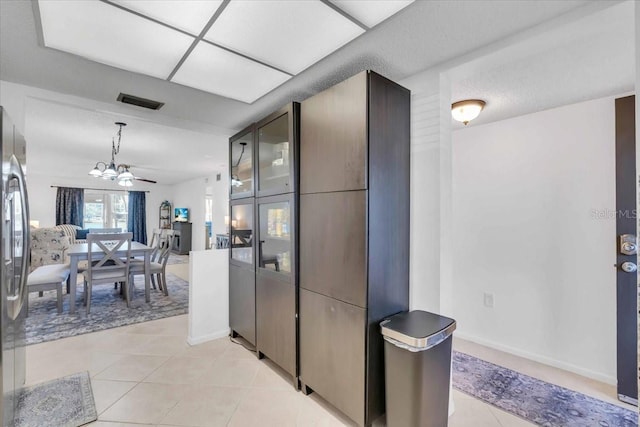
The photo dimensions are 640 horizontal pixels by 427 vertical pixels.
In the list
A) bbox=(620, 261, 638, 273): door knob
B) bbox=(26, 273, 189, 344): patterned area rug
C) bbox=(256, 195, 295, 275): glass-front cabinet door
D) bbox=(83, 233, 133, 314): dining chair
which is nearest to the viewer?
bbox=(620, 261, 638, 273): door knob

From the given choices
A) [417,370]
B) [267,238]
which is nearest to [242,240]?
[267,238]

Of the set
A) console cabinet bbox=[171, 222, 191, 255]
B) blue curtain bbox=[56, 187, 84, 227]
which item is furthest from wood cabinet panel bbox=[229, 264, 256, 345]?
blue curtain bbox=[56, 187, 84, 227]

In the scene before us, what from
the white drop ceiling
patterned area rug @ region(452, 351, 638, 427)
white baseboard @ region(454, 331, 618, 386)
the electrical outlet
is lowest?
patterned area rug @ region(452, 351, 638, 427)

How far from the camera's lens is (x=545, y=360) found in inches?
99.5

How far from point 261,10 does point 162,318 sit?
3.57 m

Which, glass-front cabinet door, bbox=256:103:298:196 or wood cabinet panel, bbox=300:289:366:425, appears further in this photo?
glass-front cabinet door, bbox=256:103:298:196

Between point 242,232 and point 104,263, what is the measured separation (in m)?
2.56

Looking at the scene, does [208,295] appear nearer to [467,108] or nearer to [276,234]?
[276,234]

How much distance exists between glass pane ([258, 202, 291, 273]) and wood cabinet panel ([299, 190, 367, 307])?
0.64 ft

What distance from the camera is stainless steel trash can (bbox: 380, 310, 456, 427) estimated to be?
1.46 metres

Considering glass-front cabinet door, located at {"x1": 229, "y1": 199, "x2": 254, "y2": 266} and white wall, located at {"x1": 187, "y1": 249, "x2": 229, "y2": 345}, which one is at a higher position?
glass-front cabinet door, located at {"x1": 229, "y1": 199, "x2": 254, "y2": 266}

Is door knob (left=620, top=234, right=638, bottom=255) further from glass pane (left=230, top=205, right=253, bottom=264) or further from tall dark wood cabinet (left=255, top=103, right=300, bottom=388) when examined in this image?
glass pane (left=230, top=205, right=253, bottom=264)

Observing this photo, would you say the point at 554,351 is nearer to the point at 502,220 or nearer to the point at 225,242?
the point at 502,220

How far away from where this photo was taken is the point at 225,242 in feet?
11.2
